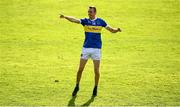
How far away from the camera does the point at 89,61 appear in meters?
18.9

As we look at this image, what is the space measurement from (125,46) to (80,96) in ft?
24.4

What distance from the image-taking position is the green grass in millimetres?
14766

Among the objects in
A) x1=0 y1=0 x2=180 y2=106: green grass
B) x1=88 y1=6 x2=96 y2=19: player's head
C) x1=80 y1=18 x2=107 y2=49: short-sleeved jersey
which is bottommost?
x1=0 y1=0 x2=180 y2=106: green grass

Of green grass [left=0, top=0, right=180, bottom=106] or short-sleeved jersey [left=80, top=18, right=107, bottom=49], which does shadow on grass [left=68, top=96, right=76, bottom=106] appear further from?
short-sleeved jersey [left=80, top=18, right=107, bottom=49]

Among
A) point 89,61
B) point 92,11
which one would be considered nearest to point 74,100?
point 92,11

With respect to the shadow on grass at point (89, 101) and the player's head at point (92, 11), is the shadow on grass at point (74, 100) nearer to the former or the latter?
the shadow on grass at point (89, 101)

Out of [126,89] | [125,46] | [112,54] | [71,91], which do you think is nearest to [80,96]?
[71,91]

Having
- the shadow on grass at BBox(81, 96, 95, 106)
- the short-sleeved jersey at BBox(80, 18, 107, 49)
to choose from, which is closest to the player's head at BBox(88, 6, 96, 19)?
the short-sleeved jersey at BBox(80, 18, 107, 49)

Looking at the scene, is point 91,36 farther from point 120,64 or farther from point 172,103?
point 120,64

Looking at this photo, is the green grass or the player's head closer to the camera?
the player's head

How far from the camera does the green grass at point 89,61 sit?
48.4 ft

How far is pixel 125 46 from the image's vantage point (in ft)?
70.6

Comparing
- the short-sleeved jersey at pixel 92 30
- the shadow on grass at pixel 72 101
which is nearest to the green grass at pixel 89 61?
the shadow on grass at pixel 72 101

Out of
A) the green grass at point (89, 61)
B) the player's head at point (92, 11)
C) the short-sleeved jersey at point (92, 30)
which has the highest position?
the player's head at point (92, 11)
